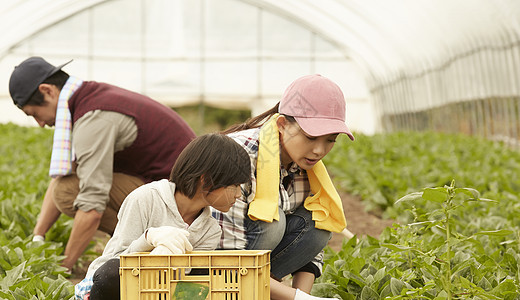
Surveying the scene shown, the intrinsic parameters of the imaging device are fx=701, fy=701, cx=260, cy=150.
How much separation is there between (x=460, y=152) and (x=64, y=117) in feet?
22.3

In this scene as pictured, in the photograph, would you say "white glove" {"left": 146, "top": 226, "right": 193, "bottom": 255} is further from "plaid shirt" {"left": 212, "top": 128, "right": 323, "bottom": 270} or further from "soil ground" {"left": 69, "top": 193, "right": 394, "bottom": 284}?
"soil ground" {"left": 69, "top": 193, "right": 394, "bottom": 284}

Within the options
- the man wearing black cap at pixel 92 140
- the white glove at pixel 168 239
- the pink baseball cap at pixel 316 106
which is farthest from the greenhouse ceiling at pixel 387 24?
the white glove at pixel 168 239

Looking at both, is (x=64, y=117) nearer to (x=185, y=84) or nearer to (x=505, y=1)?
(x=505, y=1)

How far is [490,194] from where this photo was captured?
530 cm

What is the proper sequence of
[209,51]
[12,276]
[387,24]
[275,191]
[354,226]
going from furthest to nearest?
[209,51] < [387,24] < [354,226] < [12,276] < [275,191]

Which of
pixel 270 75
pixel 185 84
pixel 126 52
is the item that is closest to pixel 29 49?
pixel 126 52

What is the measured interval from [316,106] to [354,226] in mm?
3547

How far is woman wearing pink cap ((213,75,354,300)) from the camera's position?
2.94m

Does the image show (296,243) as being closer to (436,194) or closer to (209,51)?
(436,194)

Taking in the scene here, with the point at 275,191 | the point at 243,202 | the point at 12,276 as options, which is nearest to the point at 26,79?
the point at 12,276

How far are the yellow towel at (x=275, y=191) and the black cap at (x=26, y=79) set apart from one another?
4.92 ft

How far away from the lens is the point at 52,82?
157 inches

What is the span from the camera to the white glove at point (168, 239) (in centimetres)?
229

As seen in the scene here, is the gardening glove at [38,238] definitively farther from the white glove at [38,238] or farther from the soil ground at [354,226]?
the soil ground at [354,226]
